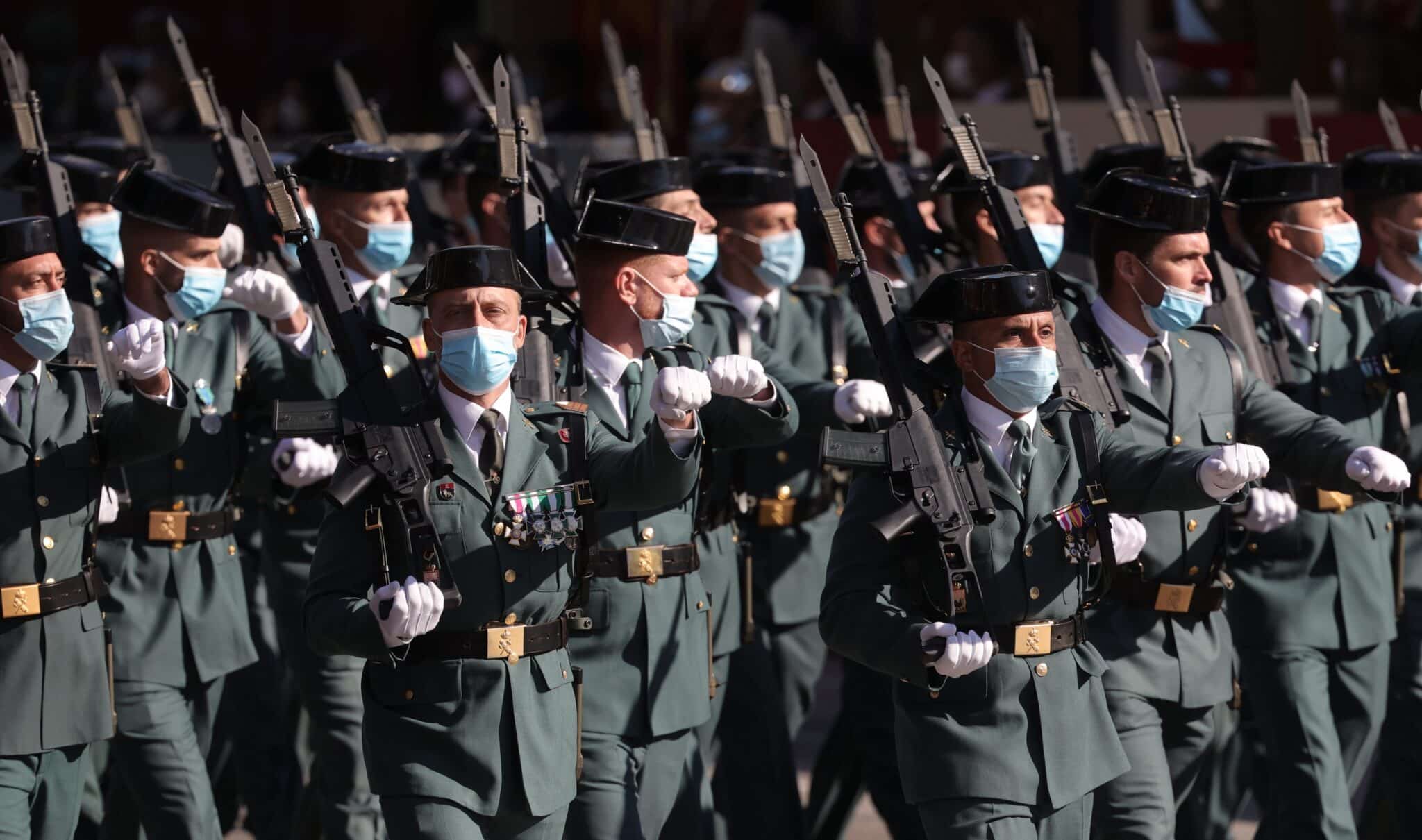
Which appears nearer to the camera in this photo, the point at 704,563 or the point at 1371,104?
the point at 704,563

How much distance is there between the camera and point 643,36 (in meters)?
12.7

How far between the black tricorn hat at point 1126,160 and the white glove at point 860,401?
1.82m

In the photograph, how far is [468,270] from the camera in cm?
479

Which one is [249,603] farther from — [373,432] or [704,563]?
[373,432]

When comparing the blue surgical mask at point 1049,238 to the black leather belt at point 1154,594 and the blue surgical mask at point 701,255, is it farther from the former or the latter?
the black leather belt at point 1154,594

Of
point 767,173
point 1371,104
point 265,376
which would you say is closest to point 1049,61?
point 1371,104

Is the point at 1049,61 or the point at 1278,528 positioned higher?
the point at 1049,61

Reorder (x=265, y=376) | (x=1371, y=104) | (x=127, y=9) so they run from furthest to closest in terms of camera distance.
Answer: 1. (x=127, y=9)
2. (x=1371, y=104)
3. (x=265, y=376)

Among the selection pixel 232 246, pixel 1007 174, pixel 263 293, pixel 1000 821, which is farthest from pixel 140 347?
pixel 1007 174

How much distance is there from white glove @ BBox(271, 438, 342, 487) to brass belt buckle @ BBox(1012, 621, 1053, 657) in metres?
2.03

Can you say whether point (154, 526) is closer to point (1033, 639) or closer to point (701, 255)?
point (701, 255)

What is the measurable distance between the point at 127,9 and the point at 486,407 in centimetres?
1075

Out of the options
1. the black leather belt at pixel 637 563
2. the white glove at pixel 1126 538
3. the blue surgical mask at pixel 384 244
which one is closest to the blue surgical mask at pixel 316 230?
the blue surgical mask at pixel 384 244

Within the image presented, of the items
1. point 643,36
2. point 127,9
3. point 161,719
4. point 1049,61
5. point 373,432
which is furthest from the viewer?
point 127,9
